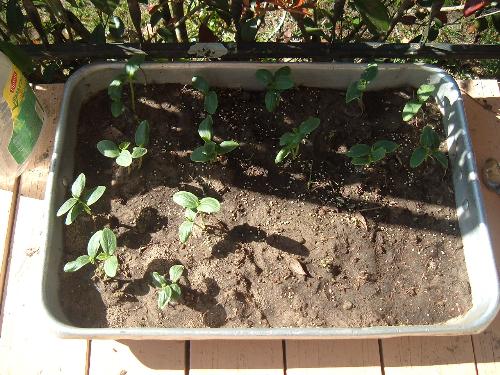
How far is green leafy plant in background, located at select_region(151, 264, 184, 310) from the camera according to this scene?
3.51 ft

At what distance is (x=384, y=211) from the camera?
1.21 metres

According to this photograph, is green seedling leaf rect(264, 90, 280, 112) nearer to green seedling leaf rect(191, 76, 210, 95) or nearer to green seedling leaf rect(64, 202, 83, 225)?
green seedling leaf rect(191, 76, 210, 95)

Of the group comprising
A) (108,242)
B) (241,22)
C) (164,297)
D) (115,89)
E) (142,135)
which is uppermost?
(241,22)

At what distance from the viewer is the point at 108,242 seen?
1.08 m

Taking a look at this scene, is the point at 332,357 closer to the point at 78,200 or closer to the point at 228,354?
the point at 228,354

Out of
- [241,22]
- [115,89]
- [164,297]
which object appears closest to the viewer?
[164,297]

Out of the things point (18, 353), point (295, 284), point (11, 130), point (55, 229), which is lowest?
point (18, 353)

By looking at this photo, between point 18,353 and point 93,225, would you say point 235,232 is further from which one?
point 18,353

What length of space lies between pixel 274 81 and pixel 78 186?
1.55 ft

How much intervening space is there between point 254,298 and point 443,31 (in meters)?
1.15

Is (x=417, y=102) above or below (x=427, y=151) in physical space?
above

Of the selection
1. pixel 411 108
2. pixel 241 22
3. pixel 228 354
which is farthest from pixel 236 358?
pixel 241 22

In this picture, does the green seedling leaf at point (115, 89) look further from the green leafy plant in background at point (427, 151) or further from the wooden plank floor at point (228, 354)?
the green leafy plant in background at point (427, 151)

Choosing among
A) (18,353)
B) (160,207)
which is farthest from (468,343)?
(18,353)
